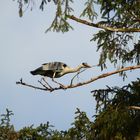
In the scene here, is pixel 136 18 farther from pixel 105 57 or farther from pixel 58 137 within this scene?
pixel 58 137

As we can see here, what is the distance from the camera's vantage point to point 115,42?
10461 mm

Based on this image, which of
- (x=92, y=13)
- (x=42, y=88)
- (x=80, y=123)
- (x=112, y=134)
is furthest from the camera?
(x=92, y=13)

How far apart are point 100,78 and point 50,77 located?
841mm

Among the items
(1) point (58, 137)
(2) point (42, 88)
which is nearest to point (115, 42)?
(1) point (58, 137)

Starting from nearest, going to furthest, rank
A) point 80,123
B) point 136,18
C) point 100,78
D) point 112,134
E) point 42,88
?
point 42,88 → point 100,78 → point 112,134 → point 136,18 → point 80,123

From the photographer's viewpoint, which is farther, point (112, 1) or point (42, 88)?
point (112, 1)

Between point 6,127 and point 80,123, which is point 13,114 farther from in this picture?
point 80,123

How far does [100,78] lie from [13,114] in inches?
244

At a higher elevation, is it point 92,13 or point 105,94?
point 92,13

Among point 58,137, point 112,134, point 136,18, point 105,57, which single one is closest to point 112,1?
point 136,18

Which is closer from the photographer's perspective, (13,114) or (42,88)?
(42,88)

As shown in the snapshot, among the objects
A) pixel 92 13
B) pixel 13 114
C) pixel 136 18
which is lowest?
pixel 13 114

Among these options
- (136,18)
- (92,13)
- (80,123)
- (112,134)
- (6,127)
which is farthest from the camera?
(6,127)

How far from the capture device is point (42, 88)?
233 inches
